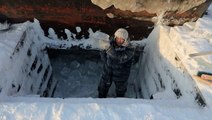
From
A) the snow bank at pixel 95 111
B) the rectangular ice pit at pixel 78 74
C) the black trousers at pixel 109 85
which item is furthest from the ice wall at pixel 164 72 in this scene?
the rectangular ice pit at pixel 78 74

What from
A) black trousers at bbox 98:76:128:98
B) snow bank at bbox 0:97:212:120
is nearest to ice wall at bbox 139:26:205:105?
snow bank at bbox 0:97:212:120

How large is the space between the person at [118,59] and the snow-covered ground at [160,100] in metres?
0.50

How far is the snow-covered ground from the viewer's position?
2568 millimetres

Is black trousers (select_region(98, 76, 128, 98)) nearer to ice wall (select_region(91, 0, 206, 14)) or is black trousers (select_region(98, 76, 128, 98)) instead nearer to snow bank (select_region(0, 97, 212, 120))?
ice wall (select_region(91, 0, 206, 14))

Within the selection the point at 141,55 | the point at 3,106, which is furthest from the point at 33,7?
the point at 141,55

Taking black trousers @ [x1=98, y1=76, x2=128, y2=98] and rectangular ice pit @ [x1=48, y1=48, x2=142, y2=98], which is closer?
black trousers @ [x1=98, y1=76, x2=128, y2=98]

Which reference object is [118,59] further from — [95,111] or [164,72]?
[95,111]

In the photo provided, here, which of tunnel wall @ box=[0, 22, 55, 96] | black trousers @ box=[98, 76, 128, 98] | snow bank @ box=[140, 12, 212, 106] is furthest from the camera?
black trousers @ box=[98, 76, 128, 98]

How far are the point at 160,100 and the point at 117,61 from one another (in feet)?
3.25


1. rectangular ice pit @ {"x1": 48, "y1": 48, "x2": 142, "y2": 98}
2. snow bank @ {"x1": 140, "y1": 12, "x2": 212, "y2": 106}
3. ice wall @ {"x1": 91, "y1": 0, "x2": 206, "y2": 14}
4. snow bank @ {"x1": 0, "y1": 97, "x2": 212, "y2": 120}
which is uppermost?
ice wall @ {"x1": 91, "y1": 0, "x2": 206, "y2": 14}

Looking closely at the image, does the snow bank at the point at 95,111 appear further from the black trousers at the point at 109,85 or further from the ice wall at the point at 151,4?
the ice wall at the point at 151,4

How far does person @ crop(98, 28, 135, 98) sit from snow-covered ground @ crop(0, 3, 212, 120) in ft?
1.63

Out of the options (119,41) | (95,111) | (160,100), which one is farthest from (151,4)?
(95,111)

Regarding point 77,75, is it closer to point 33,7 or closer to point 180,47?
point 33,7
